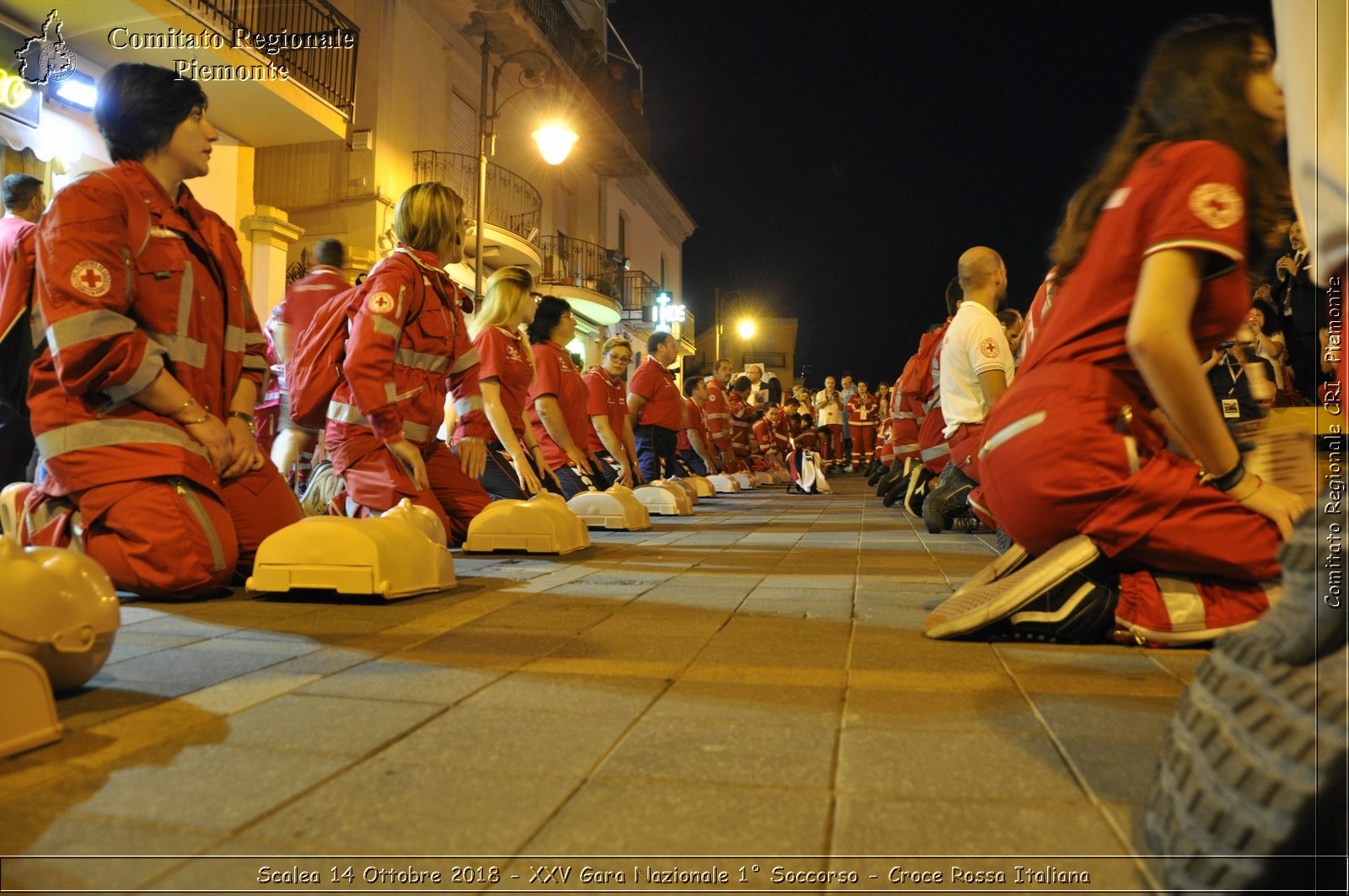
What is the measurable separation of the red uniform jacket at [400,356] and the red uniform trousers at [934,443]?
14.5ft

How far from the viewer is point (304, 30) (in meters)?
13.8

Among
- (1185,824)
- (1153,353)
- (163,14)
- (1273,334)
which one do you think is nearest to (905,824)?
(1185,824)

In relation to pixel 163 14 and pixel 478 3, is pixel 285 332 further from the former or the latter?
pixel 478 3

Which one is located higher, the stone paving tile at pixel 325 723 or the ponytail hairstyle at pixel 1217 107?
the ponytail hairstyle at pixel 1217 107

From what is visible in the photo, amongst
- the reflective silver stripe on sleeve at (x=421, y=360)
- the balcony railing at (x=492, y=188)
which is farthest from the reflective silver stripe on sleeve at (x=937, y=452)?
the balcony railing at (x=492, y=188)

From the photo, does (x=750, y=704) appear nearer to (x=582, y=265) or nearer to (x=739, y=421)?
(x=739, y=421)

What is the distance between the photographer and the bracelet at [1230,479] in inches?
105

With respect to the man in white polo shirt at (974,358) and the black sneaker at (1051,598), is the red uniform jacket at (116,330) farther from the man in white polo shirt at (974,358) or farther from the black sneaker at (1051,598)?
the man in white polo shirt at (974,358)

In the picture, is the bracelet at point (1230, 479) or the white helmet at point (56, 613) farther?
the bracelet at point (1230, 479)

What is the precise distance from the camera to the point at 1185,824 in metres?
1.12

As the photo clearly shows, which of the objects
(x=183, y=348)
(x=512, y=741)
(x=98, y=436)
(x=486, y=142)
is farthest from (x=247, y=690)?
(x=486, y=142)

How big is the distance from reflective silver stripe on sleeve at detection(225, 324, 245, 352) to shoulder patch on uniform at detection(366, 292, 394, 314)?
0.68 metres

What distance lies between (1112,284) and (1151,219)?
0.73 feet

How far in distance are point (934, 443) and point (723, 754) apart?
7.04 m
